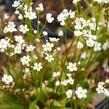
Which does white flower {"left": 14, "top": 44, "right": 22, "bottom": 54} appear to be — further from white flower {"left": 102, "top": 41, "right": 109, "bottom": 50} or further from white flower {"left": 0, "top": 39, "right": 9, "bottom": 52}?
white flower {"left": 102, "top": 41, "right": 109, "bottom": 50}

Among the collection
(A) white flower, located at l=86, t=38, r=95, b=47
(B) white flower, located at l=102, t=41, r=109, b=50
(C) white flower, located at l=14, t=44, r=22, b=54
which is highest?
(B) white flower, located at l=102, t=41, r=109, b=50

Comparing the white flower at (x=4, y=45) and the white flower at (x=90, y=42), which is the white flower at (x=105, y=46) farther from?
the white flower at (x=4, y=45)

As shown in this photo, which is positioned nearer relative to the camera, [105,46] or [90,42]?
[90,42]

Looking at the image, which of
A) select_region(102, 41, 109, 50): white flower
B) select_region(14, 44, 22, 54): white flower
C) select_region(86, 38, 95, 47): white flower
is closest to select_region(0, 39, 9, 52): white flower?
select_region(14, 44, 22, 54): white flower

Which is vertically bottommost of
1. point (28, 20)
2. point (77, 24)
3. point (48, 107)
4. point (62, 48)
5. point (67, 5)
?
point (48, 107)

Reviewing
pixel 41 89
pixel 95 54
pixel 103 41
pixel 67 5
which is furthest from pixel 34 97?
pixel 67 5

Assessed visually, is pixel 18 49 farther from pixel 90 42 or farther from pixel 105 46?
pixel 105 46

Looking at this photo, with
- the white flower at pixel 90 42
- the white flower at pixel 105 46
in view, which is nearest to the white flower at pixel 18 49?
the white flower at pixel 90 42

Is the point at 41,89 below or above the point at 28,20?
below

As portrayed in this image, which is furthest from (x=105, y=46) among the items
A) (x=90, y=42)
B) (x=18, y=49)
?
(x=18, y=49)

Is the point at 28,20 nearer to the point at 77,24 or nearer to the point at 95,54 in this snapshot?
the point at 77,24

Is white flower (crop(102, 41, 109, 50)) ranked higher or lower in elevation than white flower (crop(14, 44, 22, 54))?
higher
